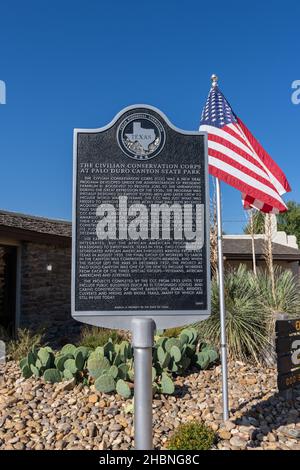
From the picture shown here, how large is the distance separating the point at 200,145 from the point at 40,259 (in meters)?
8.68

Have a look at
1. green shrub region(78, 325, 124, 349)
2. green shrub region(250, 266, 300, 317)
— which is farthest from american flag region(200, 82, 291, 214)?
green shrub region(78, 325, 124, 349)

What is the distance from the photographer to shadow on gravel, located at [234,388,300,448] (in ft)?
15.0

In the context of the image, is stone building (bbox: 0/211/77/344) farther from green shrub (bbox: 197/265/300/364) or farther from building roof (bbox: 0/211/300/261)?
green shrub (bbox: 197/265/300/364)

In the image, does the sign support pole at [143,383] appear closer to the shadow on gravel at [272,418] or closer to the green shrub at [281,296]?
the shadow on gravel at [272,418]

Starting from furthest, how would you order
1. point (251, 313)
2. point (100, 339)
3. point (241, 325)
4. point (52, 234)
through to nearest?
point (52, 234), point (100, 339), point (251, 313), point (241, 325)

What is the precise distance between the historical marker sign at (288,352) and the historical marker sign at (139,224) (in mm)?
1869

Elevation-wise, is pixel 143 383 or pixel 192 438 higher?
pixel 143 383

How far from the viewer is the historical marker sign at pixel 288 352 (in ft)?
17.0

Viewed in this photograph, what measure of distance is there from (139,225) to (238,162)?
1.99m

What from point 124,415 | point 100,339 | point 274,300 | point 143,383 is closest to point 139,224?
point 143,383

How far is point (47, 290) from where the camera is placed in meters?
12.0

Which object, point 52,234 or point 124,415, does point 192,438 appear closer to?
point 124,415

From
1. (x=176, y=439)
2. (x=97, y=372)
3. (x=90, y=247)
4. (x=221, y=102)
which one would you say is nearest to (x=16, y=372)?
(x=97, y=372)

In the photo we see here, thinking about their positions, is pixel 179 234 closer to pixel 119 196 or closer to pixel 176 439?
pixel 119 196
